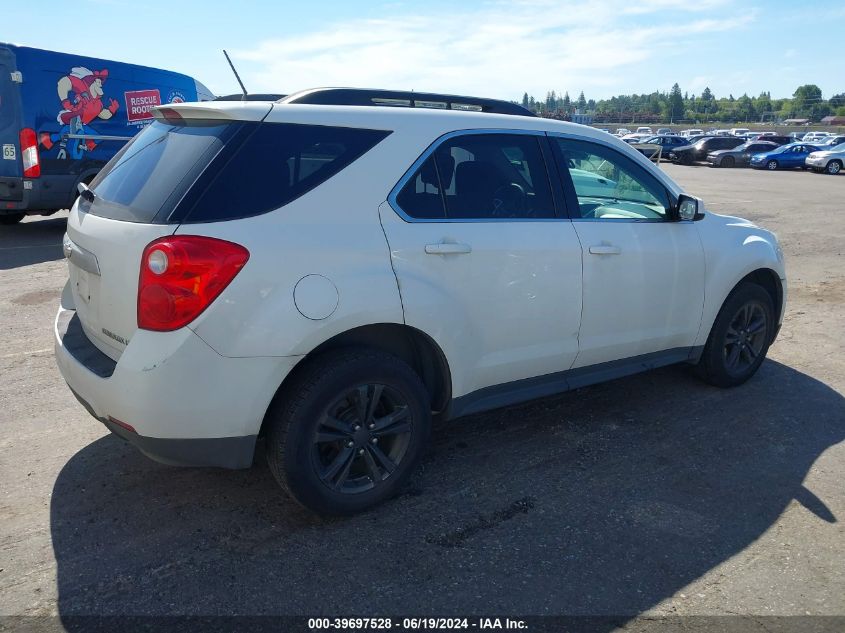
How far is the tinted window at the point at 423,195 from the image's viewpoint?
337 centimetres

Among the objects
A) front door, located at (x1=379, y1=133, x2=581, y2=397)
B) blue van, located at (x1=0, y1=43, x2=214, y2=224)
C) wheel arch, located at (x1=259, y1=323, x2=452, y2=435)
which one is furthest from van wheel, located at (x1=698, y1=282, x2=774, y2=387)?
blue van, located at (x1=0, y1=43, x2=214, y2=224)

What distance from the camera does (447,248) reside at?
133 inches

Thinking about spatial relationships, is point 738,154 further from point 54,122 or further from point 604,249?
point 604,249

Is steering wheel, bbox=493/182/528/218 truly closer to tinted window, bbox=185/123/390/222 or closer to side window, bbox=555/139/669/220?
side window, bbox=555/139/669/220

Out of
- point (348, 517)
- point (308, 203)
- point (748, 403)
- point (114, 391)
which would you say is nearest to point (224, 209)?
point (308, 203)

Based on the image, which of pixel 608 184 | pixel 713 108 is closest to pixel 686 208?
pixel 608 184

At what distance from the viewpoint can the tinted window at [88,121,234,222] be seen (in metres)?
3.00

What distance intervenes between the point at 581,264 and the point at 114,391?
246 centimetres

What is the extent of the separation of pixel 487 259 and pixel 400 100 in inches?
41.3

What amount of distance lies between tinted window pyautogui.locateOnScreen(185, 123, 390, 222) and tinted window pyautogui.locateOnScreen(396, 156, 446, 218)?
268 mm

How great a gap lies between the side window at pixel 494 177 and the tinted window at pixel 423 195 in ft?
0.15

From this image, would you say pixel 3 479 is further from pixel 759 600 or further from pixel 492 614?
pixel 759 600

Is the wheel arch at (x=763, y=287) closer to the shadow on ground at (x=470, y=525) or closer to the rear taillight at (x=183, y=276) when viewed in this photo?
the shadow on ground at (x=470, y=525)

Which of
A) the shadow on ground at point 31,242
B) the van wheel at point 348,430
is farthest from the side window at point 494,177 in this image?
the shadow on ground at point 31,242
